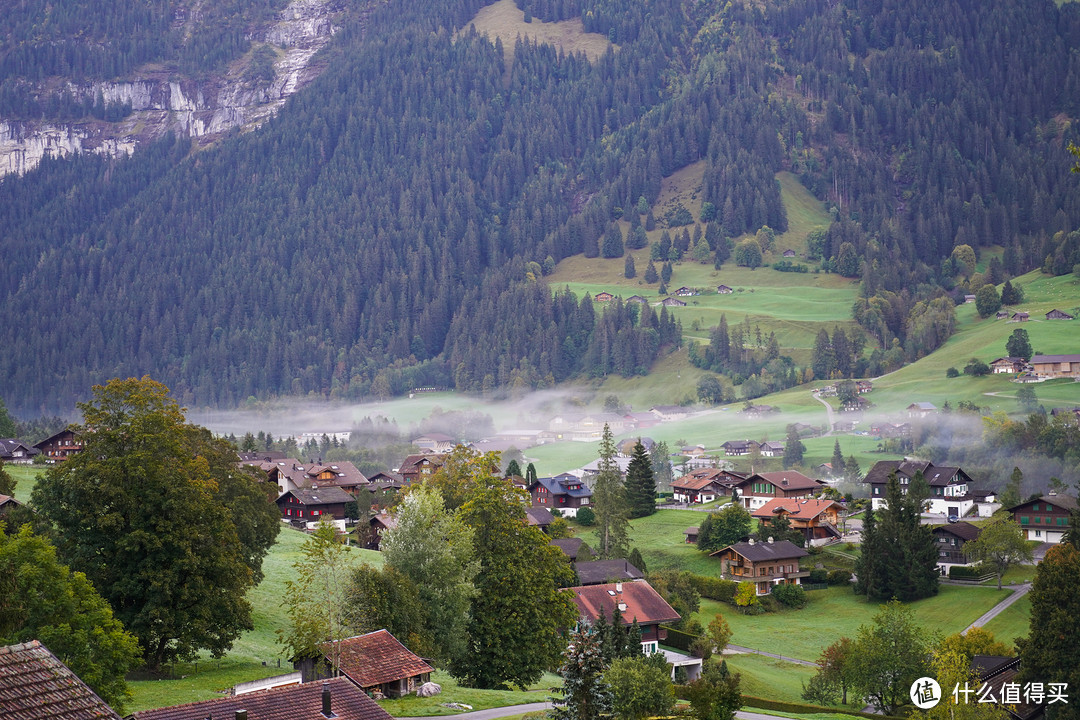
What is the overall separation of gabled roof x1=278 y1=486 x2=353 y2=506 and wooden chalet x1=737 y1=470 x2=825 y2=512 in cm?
4015

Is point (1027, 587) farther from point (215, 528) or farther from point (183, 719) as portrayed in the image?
point (183, 719)

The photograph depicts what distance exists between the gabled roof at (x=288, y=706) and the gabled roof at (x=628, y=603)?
3698 cm

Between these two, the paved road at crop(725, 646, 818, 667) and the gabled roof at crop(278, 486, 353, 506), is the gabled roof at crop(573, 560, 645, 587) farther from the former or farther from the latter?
the gabled roof at crop(278, 486, 353, 506)

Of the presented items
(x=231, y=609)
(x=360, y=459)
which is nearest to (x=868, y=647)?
(x=231, y=609)

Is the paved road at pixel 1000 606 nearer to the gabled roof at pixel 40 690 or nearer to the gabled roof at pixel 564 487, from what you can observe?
the gabled roof at pixel 564 487

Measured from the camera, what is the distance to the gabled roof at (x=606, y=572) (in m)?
74.8

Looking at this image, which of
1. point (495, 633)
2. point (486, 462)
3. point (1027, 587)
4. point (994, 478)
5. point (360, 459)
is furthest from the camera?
point (360, 459)

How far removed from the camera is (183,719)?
2531 centimetres

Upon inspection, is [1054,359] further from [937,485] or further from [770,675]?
[770,675]

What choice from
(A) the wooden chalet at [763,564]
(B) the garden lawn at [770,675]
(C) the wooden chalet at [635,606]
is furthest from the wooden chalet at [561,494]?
(B) the garden lawn at [770,675]

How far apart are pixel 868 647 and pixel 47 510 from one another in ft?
120

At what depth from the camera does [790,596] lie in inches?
3209

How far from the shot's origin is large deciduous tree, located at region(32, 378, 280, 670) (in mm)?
39469

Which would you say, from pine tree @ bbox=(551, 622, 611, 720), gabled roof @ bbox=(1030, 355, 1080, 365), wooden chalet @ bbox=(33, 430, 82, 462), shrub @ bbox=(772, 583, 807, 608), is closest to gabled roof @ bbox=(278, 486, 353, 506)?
wooden chalet @ bbox=(33, 430, 82, 462)
